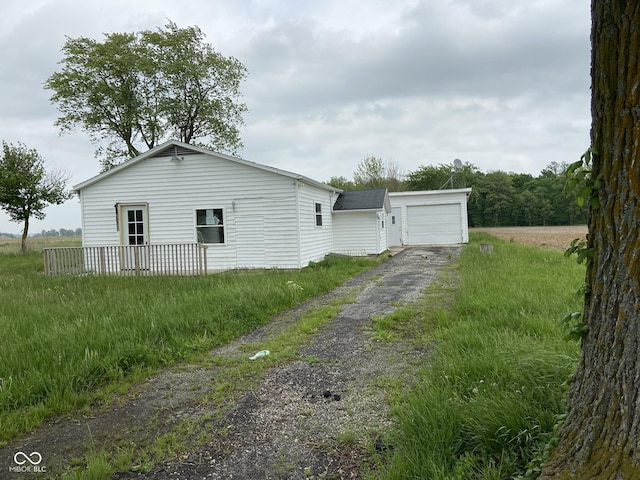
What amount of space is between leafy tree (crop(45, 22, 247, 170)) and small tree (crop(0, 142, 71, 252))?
3.00 meters

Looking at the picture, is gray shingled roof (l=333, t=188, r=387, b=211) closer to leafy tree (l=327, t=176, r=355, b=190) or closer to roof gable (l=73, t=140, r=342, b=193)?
roof gable (l=73, t=140, r=342, b=193)

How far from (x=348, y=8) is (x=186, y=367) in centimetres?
925

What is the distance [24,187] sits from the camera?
22703 mm

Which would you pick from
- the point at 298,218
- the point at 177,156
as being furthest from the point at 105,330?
the point at 177,156

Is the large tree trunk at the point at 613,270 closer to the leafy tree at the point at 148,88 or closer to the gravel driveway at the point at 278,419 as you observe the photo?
the gravel driveway at the point at 278,419

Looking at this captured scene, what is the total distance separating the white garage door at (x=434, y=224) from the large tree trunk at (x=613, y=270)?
20.4m

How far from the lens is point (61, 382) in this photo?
356cm

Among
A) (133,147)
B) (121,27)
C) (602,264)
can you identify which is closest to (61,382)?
(602,264)

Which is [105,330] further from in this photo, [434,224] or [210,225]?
[434,224]

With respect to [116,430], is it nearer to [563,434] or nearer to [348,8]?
[563,434]

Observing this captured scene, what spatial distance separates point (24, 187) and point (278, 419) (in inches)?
1023

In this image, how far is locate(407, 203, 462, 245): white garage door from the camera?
2130 centimetres

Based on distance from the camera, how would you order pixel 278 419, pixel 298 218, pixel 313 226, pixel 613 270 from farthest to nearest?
pixel 313 226 < pixel 298 218 < pixel 278 419 < pixel 613 270

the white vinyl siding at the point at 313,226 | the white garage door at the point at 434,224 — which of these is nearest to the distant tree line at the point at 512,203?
the white garage door at the point at 434,224
